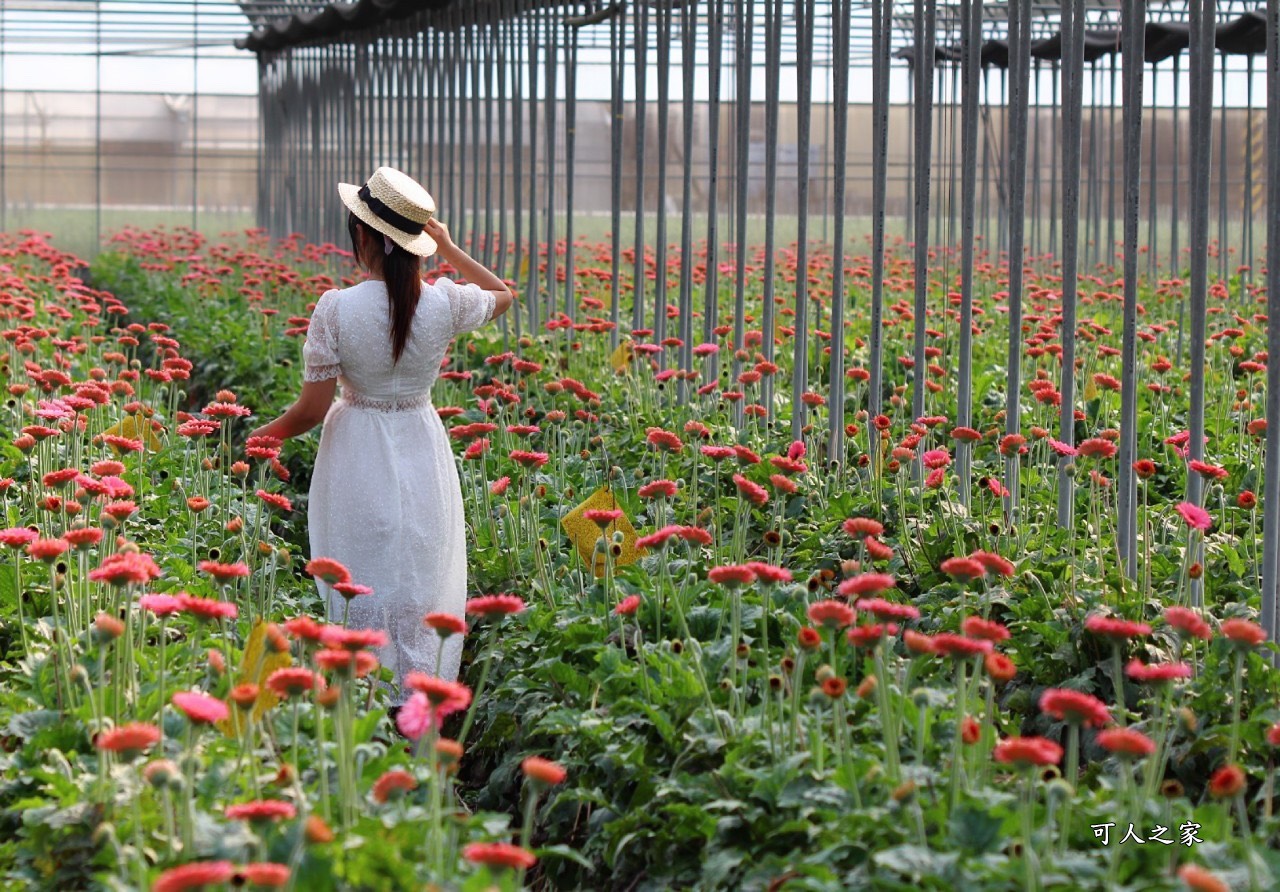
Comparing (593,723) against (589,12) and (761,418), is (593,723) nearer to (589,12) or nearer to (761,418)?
(761,418)

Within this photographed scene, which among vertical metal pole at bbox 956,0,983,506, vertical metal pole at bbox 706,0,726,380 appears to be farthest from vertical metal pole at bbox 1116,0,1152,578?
vertical metal pole at bbox 706,0,726,380

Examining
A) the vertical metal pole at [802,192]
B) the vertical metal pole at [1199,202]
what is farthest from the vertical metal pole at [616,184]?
the vertical metal pole at [1199,202]

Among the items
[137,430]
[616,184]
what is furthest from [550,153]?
[137,430]

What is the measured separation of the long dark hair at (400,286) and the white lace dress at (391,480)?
0.12ft

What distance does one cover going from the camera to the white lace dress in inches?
171

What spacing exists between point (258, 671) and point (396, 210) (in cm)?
165

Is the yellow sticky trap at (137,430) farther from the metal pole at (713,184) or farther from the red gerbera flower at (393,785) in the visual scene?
the red gerbera flower at (393,785)

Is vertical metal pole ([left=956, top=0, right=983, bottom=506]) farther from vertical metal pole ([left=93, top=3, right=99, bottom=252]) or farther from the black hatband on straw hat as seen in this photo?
vertical metal pole ([left=93, top=3, right=99, bottom=252])

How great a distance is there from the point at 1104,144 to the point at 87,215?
45.0 ft

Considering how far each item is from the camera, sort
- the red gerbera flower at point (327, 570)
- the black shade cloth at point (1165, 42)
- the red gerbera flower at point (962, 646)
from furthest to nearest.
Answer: the black shade cloth at point (1165, 42), the red gerbera flower at point (327, 570), the red gerbera flower at point (962, 646)

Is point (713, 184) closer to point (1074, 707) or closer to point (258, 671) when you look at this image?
point (258, 671)

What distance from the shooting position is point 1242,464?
5.25 meters

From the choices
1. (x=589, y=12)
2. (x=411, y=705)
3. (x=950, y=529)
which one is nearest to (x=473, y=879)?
(x=411, y=705)

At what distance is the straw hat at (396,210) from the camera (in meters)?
4.24
